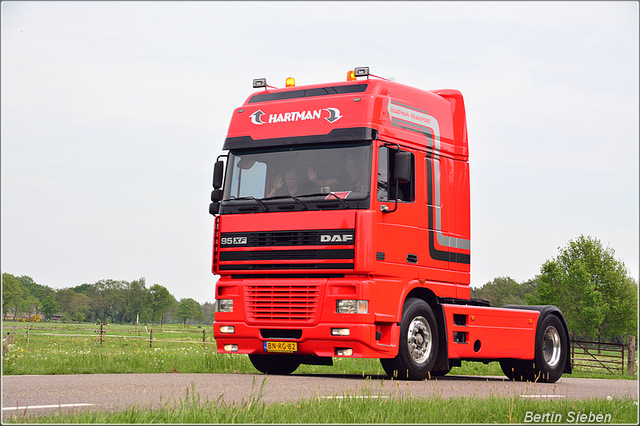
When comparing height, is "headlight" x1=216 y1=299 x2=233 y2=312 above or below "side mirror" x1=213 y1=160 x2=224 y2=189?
below

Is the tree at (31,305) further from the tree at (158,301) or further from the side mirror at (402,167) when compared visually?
the side mirror at (402,167)

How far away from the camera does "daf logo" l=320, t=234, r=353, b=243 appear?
36.5 ft

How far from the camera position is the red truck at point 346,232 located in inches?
444

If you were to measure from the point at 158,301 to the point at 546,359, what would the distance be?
4037 inches

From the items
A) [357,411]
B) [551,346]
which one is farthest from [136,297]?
[357,411]

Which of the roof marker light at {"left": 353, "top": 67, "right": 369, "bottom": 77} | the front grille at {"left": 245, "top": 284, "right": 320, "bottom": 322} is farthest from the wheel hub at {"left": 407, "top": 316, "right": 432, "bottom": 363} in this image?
the roof marker light at {"left": 353, "top": 67, "right": 369, "bottom": 77}

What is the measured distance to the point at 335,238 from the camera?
36.7 ft

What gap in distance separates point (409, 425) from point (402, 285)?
540cm

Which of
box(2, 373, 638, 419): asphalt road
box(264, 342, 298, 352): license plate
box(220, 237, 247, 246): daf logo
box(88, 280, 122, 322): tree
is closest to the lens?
box(2, 373, 638, 419): asphalt road

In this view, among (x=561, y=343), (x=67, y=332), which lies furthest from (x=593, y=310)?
(x=561, y=343)

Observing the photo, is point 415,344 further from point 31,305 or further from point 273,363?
point 31,305

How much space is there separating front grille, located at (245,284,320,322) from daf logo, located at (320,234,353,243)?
0.68m

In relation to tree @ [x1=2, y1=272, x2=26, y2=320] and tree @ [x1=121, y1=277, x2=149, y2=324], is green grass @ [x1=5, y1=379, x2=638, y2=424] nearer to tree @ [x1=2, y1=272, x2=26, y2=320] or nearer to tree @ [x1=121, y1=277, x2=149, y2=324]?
tree @ [x1=2, y1=272, x2=26, y2=320]

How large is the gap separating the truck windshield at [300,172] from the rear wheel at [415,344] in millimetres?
2020
